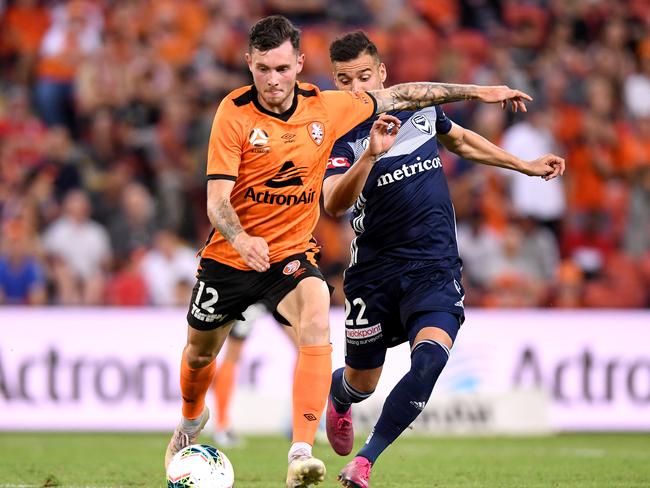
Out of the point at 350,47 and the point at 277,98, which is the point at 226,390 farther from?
the point at 277,98

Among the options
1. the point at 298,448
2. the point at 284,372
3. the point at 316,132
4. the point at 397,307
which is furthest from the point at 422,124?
the point at 284,372

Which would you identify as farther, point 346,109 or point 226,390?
point 226,390

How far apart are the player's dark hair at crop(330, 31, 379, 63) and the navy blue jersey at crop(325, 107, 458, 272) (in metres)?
0.48

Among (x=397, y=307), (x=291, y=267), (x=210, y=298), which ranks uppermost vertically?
(x=291, y=267)

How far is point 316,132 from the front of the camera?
7.25 meters

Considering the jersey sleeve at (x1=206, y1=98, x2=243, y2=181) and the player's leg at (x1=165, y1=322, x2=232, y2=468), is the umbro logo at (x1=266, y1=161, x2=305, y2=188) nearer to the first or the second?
the jersey sleeve at (x1=206, y1=98, x2=243, y2=181)

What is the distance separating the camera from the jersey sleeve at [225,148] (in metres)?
6.86

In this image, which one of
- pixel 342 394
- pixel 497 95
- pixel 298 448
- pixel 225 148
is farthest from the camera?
pixel 342 394

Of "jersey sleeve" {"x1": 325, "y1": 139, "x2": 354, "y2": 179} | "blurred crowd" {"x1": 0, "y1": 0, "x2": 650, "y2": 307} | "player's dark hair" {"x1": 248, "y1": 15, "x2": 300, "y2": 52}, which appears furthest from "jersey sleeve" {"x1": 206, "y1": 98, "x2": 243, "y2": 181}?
"blurred crowd" {"x1": 0, "y1": 0, "x2": 650, "y2": 307}

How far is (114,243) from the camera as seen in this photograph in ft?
49.9

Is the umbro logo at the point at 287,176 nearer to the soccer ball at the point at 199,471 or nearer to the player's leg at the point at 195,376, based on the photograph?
the player's leg at the point at 195,376

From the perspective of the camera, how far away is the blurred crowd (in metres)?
15.0

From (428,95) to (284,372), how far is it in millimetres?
6806

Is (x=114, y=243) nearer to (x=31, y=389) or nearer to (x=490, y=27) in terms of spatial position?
(x=31, y=389)
